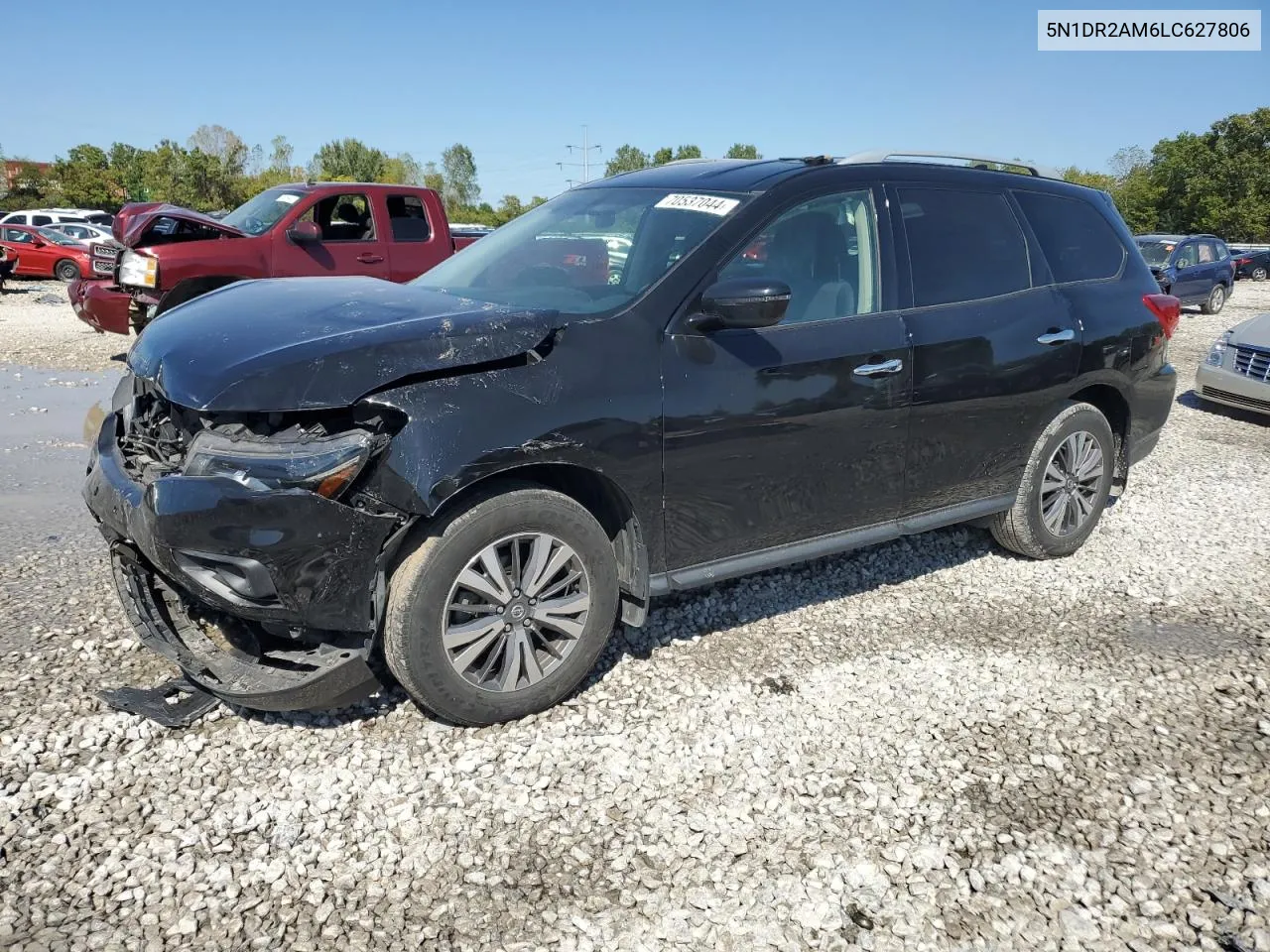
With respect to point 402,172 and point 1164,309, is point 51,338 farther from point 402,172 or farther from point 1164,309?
point 402,172

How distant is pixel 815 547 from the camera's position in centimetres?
399

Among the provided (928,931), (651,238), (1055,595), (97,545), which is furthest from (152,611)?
(1055,595)

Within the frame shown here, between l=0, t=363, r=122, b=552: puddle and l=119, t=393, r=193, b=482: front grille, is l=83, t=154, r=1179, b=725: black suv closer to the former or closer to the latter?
l=119, t=393, r=193, b=482: front grille

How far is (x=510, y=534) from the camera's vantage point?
3.15 meters

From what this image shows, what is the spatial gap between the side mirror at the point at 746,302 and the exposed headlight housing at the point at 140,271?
767 centimetres

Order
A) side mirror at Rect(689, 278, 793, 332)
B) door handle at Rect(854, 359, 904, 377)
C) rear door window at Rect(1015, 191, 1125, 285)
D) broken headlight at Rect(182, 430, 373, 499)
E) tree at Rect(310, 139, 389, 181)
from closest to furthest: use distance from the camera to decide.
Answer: broken headlight at Rect(182, 430, 373, 499), side mirror at Rect(689, 278, 793, 332), door handle at Rect(854, 359, 904, 377), rear door window at Rect(1015, 191, 1125, 285), tree at Rect(310, 139, 389, 181)

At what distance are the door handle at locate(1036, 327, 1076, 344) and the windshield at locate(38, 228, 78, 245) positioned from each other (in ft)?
81.1

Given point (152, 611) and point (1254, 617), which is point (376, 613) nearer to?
point (152, 611)

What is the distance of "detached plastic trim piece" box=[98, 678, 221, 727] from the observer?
3184 millimetres

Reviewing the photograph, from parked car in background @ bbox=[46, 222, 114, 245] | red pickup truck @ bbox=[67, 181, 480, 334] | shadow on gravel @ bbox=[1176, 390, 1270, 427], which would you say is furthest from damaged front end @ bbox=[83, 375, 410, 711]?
parked car in background @ bbox=[46, 222, 114, 245]

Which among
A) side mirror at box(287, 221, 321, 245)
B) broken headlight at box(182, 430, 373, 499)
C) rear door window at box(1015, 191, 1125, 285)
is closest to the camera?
broken headlight at box(182, 430, 373, 499)

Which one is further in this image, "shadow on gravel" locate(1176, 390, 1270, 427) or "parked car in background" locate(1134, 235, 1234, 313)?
"parked car in background" locate(1134, 235, 1234, 313)

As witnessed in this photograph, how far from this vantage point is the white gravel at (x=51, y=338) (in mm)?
11164

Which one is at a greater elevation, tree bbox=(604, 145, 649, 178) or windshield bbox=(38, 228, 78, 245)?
tree bbox=(604, 145, 649, 178)
